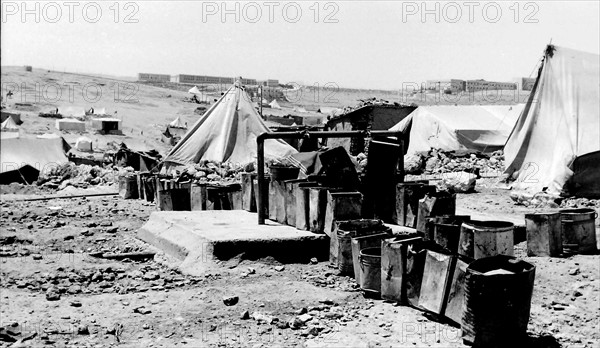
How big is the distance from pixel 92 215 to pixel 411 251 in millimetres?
6724

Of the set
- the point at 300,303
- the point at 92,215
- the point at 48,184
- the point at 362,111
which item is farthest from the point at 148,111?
the point at 300,303

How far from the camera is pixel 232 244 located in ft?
21.2

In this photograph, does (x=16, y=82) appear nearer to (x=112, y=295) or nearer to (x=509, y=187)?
(x=509, y=187)

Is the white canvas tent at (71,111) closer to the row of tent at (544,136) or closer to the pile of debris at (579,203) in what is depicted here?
the row of tent at (544,136)

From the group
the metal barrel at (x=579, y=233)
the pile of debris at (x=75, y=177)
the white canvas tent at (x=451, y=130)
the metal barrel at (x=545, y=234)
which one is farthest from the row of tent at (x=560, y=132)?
the pile of debris at (x=75, y=177)

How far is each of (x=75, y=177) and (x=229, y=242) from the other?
10.6 m

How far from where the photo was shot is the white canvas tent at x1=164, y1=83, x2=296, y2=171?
55.9 feet

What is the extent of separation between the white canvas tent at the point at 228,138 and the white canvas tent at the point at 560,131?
6.37m

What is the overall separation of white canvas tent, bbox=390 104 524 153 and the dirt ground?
12.9m

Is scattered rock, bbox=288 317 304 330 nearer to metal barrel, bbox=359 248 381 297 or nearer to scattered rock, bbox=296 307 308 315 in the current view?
scattered rock, bbox=296 307 308 315

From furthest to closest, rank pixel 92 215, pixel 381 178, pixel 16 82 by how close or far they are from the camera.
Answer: pixel 16 82
pixel 92 215
pixel 381 178

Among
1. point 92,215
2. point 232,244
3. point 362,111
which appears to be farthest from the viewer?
point 362,111

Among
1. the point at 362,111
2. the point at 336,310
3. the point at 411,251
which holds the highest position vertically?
the point at 362,111

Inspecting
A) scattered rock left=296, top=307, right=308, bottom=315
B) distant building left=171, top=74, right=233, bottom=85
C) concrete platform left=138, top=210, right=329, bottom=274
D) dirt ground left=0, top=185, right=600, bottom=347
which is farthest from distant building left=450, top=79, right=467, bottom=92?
scattered rock left=296, top=307, right=308, bottom=315
